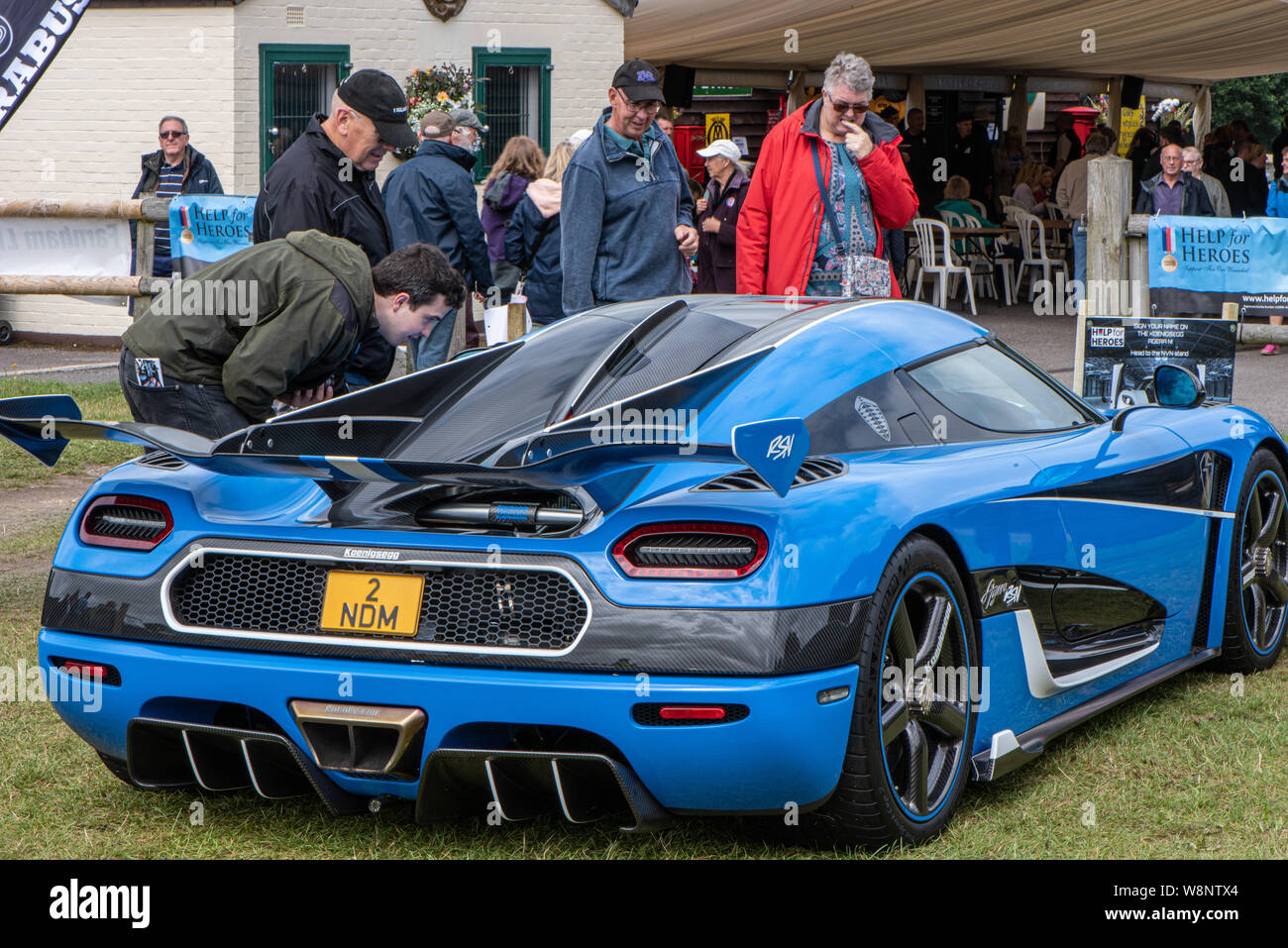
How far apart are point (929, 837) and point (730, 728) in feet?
2.45

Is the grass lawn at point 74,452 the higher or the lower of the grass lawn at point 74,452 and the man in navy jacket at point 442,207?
the lower

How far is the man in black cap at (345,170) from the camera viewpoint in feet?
19.1

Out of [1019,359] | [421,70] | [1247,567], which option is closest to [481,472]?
[1019,359]

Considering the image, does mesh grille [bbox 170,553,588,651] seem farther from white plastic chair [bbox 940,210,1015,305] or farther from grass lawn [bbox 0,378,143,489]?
white plastic chair [bbox 940,210,1015,305]

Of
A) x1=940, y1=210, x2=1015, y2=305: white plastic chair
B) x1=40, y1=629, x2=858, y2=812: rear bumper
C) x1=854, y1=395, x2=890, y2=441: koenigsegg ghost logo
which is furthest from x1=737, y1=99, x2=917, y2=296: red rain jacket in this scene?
x1=940, y1=210, x2=1015, y2=305: white plastic chair

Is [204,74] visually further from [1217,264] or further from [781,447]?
[781,447]

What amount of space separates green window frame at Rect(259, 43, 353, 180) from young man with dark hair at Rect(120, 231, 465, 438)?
10.6 m

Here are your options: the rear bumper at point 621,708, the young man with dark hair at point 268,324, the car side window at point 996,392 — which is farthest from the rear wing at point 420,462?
the car side window at point 996,392

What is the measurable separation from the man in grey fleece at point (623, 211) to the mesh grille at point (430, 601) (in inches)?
141

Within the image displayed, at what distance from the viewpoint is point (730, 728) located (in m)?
3.31

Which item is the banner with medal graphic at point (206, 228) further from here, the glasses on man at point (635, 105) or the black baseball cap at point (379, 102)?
the black baseball cap at point (379, 102)

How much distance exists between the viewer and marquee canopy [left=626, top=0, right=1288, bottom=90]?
16406 mm
